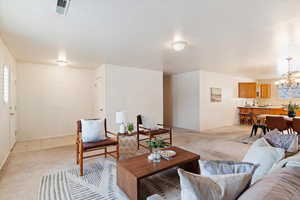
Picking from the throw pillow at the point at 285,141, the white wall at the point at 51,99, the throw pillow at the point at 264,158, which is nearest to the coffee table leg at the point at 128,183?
the throw pillow at the point at 264,158

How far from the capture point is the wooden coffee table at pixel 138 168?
1782mm

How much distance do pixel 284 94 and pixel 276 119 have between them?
4.53 metres

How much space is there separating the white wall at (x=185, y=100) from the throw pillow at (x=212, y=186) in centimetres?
528

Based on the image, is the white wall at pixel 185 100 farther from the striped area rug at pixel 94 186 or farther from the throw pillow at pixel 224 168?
the throw pillow at pixel 224 168

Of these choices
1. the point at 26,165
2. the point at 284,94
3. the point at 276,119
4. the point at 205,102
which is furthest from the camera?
the point at 284,94

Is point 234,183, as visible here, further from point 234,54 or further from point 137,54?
point 234,54

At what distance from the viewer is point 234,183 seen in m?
0.86

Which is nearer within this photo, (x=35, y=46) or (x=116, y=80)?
(x=35, y=46)

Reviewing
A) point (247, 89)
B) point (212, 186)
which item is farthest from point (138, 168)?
point (247, 89)

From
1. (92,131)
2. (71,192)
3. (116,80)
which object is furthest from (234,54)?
(71,192)

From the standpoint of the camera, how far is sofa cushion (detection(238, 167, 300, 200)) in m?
0.71

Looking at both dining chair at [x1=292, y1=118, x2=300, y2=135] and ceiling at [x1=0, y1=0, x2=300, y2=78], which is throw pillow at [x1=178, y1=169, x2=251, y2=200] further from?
dining chair at [x1=292, y1=118, x2=300, y2=135]

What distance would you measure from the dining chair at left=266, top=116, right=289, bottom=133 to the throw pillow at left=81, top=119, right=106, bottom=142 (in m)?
4.59

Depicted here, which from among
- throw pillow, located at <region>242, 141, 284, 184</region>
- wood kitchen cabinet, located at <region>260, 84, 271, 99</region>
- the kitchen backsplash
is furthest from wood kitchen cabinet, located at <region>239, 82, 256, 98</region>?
throw pillow, located at <region>242, 141, 284, 184</region>
